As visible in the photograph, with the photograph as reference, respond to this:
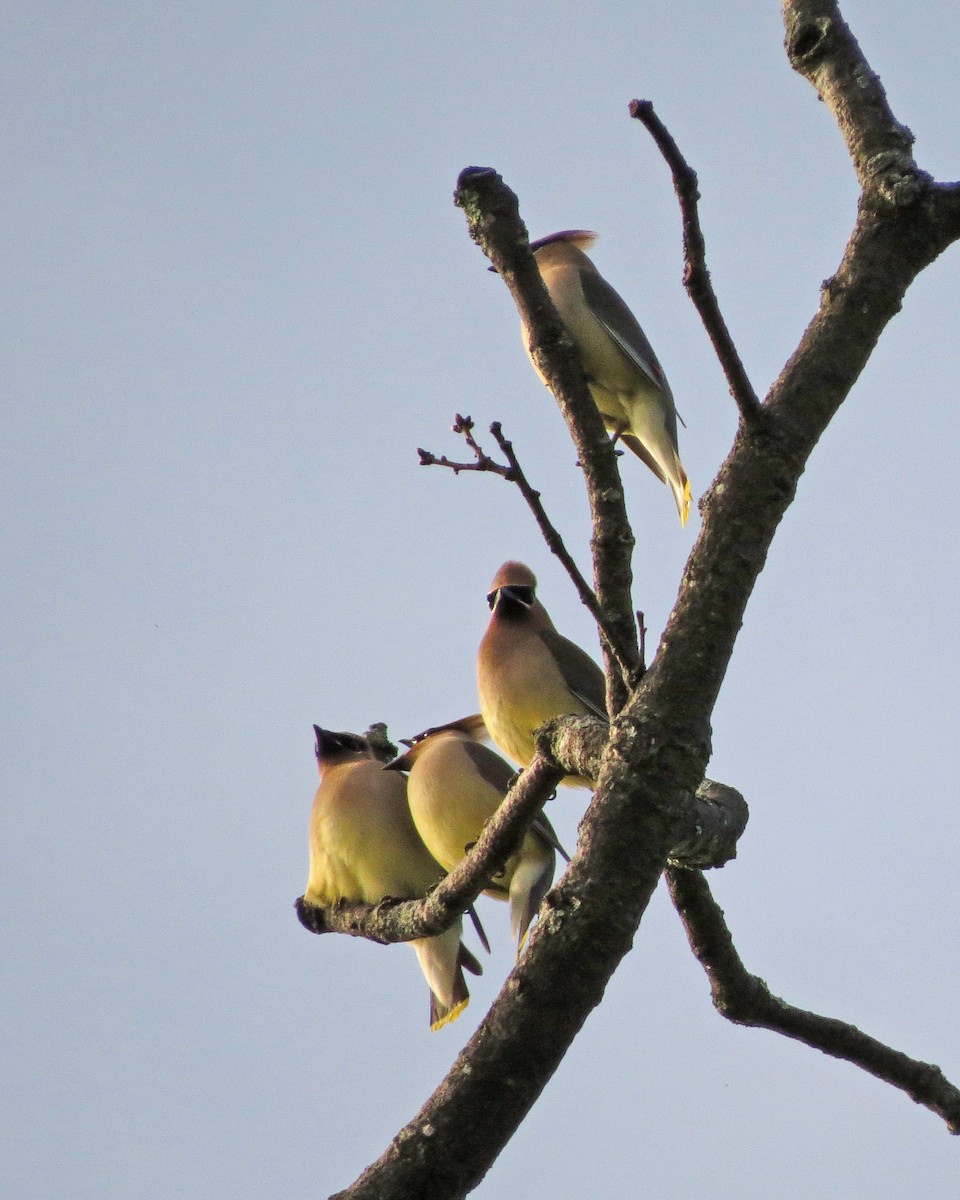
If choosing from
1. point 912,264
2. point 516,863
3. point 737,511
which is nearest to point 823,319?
point 912,264

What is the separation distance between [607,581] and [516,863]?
7.01ft

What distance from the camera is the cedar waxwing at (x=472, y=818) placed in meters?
4.46

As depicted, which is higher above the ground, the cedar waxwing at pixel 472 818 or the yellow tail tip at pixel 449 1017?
the cedar waxwing at pixel 472 818

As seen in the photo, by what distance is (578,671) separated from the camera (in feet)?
16.3

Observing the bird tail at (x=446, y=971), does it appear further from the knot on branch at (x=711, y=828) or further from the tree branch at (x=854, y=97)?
the tree branch at (x=854, y=97)

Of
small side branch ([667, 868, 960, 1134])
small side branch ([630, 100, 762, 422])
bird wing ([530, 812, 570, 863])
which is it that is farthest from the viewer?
bird wing ([530, 812, 570, 863])

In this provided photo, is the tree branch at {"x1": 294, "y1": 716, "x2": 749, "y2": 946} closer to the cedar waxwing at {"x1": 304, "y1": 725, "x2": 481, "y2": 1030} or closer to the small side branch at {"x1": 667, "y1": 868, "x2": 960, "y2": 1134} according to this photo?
the small side branch at {"x1": 667, "y1": 868, "x2": 960, "y2": 1134}

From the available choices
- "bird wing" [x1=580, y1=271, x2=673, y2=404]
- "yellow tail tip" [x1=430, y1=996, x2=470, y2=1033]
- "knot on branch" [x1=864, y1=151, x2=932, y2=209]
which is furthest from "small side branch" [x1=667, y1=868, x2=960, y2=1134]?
"bird wing" [x1=580, y1=271, x2=673, y2=404]

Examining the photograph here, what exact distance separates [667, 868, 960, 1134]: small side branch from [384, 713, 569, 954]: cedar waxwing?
1.65 metres

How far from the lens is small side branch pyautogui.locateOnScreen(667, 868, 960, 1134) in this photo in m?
2.70

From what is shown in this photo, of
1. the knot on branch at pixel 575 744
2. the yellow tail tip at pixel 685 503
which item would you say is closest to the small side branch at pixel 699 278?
the knot on branch at pixel 575 744

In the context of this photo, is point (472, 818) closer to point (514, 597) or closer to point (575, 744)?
point (514, 597)

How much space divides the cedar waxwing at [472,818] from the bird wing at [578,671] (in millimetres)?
335

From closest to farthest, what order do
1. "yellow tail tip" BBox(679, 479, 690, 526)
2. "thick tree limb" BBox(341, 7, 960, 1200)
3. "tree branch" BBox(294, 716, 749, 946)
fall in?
1. "thick tree limb" BBox(341, 7, 960, 1200)
2. "tree branch" BBox(294, 716, 749, 946)
3. "yellow tail tip" BBox(679, 479, 690, 526)
